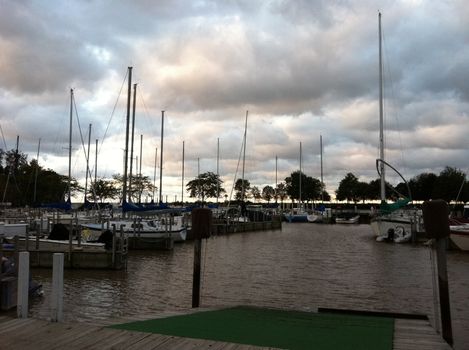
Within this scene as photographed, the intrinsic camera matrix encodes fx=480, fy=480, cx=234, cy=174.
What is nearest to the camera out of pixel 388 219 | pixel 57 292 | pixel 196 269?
pixel 57 292

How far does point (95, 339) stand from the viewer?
21.9 feet

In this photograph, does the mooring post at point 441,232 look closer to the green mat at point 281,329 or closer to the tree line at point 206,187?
the green mat at point 281,329

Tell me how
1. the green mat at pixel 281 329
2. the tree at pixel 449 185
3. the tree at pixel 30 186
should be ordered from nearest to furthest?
the green mat at pixel 281 329
the tree at pixel 30 186
the tree at pixel 449 185

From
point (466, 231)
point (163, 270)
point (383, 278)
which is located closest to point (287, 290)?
point (383, 278)

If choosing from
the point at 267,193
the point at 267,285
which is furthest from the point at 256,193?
the point at 267,285

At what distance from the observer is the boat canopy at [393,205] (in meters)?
44.8

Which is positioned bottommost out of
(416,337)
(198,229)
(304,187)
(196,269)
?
(416,337)

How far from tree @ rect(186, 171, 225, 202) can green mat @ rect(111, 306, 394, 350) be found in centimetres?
13144

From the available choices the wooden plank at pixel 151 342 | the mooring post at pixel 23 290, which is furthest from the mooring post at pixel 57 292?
the wooden plank at pixel 151 342

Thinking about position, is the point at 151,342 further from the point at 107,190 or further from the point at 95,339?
the point at 107,190

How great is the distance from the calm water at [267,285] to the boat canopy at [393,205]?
47.8 feet

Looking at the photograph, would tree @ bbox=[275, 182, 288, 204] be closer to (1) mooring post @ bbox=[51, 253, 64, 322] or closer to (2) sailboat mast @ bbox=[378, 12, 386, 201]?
(2) sailboat mast @ bbox=[378, 12, 386, 201]

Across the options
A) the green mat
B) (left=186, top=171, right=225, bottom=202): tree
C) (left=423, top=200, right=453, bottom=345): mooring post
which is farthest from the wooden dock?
(left=186, top=171, right=225, bottom=202): tree

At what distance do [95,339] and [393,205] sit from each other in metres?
42.4
